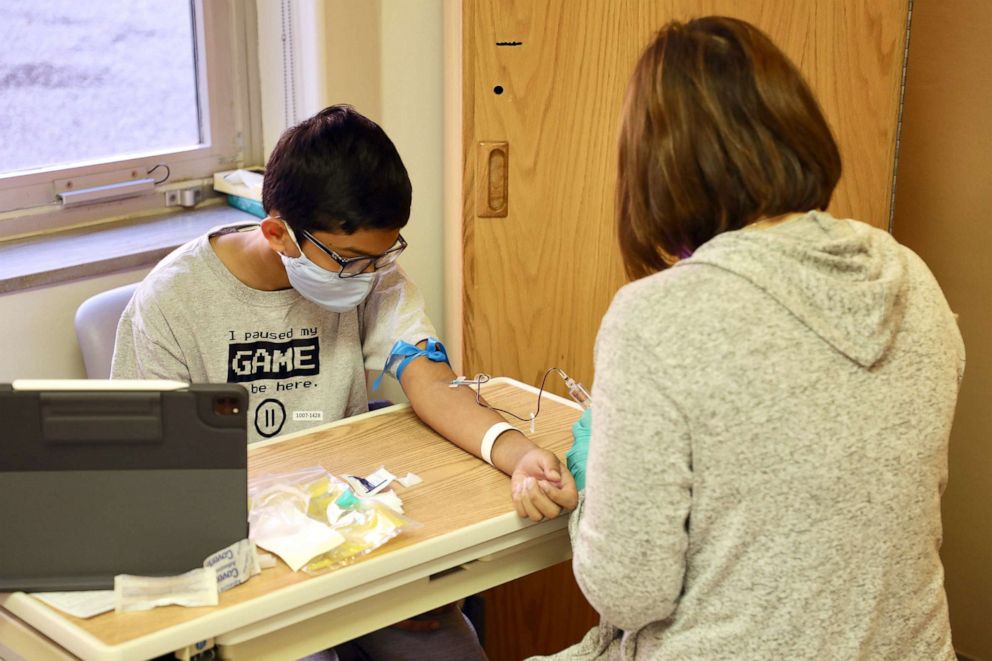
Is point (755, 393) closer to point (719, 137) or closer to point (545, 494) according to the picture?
point (719, 137)

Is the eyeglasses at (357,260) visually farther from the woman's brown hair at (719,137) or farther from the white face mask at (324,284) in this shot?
the woman's brown hair at (719,137)

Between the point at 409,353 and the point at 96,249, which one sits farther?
the point at 96,249

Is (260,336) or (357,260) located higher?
(357,260)

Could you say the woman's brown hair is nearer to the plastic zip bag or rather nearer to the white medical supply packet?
the plastic zip bag

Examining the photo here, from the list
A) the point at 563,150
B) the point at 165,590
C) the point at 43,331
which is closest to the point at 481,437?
the point at 165,590

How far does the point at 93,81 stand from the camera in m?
2.36

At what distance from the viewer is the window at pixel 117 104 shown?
226 cm

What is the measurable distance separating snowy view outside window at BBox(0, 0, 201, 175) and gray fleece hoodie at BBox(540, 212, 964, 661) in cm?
170

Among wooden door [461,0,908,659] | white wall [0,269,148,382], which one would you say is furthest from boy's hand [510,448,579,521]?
white wall [0,269,148,382]

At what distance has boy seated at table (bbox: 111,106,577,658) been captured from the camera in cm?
160

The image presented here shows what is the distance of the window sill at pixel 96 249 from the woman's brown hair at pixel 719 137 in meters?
1.39

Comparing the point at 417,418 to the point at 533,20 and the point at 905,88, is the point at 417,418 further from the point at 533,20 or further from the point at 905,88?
the point at 905,88

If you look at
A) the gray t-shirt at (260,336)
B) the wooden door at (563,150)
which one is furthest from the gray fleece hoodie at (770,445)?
the wooden door at (563,150)

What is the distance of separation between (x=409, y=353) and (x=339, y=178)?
13.1 inches
